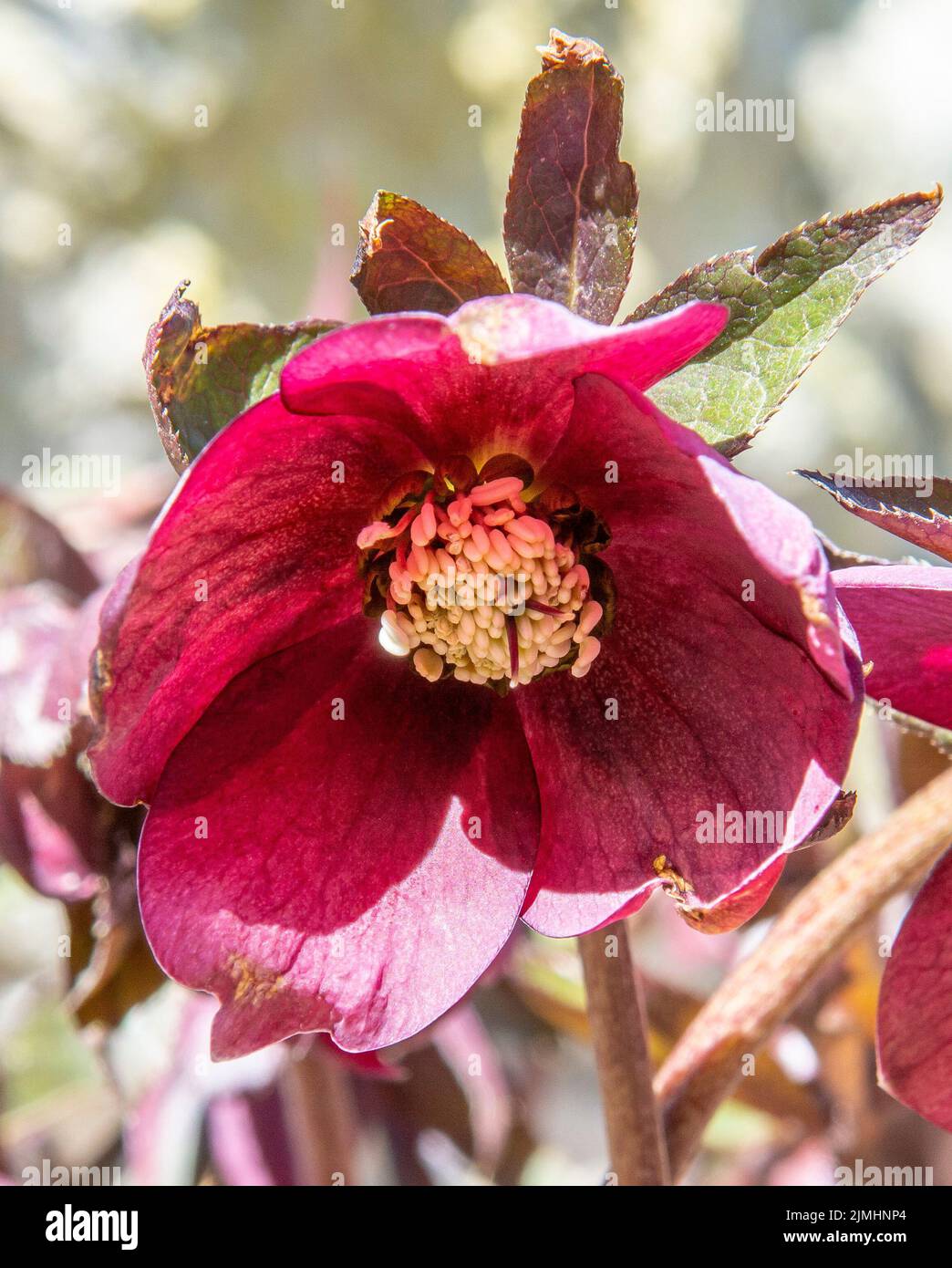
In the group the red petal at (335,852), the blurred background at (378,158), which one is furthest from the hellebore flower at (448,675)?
the blurred background at (378,158)

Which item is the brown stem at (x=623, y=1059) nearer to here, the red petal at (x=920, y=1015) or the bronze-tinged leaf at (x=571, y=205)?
the red petal at (x=920, y=1015)

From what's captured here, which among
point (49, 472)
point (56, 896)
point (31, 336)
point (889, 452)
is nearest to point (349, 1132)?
point (56, 896)

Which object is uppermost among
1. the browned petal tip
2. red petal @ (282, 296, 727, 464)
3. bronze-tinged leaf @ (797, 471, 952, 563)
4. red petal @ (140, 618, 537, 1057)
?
the browned petal tip

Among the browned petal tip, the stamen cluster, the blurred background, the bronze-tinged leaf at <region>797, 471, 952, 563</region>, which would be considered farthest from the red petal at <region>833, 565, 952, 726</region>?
the blurred background

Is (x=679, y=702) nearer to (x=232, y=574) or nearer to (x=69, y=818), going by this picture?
(x=232, y=574)

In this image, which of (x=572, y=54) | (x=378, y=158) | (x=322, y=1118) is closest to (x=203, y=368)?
(x=572, y=54)

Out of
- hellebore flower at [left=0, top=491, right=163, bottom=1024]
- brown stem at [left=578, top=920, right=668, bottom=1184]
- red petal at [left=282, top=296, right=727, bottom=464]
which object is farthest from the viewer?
hellebore flower at [left=0, top=491, right=163, bottom=1024]

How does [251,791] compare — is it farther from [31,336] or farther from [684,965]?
[31,336]

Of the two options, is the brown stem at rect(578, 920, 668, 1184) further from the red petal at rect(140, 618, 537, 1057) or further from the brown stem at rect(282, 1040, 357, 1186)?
the brown stem at rect(282, 1040, 357, 1186)
